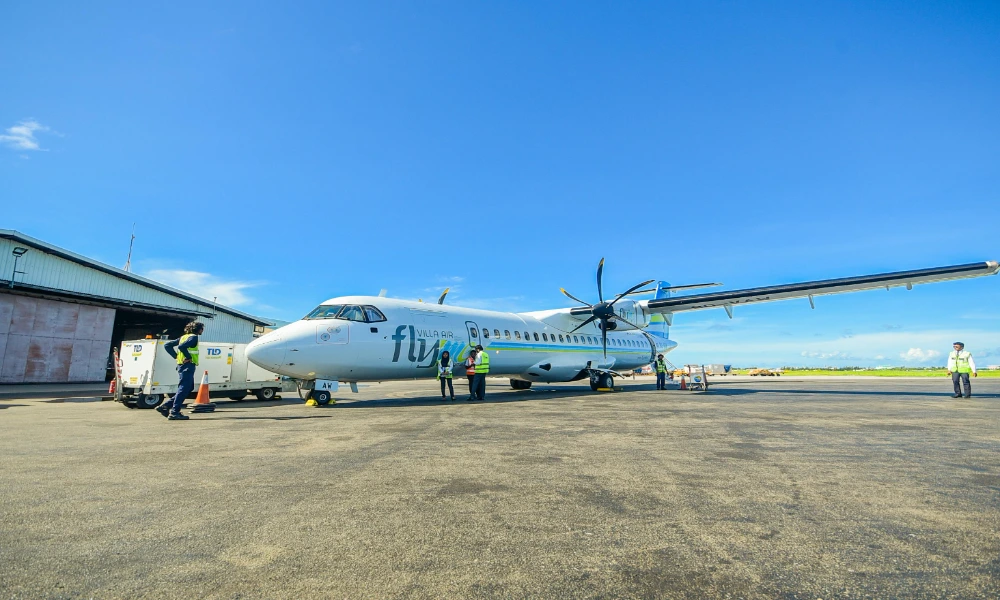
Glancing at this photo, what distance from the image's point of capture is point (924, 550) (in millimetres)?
2648

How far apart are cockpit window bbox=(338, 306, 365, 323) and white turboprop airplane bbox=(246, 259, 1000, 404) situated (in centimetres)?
3

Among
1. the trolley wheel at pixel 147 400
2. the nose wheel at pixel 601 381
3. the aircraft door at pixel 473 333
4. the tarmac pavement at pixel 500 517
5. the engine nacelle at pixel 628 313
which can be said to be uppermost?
the engine nacelle at pixel 628 313

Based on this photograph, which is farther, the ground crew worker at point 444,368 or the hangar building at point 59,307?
the hangar building at point 59,307

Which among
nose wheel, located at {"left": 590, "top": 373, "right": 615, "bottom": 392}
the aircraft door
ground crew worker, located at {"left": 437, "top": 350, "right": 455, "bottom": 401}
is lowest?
nose wheel, located at {"left": 590, "top": 373, "right": 615, "bottom": 392}

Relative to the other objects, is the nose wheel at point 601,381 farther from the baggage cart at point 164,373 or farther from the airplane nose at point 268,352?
the airplane nose at point 268,352

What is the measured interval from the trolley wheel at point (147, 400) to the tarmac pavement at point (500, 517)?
605cm

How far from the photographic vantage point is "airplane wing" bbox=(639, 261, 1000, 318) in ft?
52.8

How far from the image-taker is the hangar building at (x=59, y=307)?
837 inches

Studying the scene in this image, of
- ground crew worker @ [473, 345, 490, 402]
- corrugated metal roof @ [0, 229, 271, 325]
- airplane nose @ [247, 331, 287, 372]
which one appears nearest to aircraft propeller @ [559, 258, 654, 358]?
ground crew worker @ [473, 345, 490, 402]

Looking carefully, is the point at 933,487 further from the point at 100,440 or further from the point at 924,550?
the point at 100,440

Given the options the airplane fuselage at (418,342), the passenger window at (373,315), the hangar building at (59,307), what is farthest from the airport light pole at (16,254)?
the passenger window at (373,315)

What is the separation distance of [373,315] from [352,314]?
638 millimetres

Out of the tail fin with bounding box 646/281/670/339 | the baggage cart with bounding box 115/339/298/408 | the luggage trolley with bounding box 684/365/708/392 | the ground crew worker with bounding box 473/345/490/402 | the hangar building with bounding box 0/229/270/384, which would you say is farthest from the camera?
the tail fin with bounding box 646/281/670/339

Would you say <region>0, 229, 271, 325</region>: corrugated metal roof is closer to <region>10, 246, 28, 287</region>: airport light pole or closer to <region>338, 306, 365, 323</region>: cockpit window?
<region>10, 246, 28, 287</region>: airport light pole
